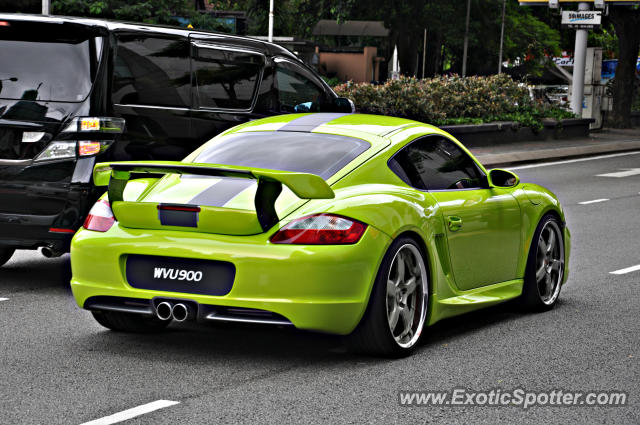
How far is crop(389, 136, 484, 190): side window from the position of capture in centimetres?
671

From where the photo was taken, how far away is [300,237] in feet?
18.8

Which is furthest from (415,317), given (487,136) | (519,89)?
(519,89)

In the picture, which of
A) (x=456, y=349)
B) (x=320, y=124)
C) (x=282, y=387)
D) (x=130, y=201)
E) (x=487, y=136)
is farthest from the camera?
(x=487, y=136)

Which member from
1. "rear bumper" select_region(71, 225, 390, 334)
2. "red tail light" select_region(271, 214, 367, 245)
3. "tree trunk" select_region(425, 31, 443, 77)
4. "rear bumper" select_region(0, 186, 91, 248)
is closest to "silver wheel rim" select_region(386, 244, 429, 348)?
"rear bumper" select_region(71, 225, 390, 334)

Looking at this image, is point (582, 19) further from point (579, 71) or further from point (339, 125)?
point (339, 125)

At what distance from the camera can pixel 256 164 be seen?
668 cm

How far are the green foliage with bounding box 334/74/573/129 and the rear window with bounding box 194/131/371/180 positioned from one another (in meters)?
17.4

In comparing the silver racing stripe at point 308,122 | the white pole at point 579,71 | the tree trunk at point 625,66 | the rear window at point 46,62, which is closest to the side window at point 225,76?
the rear window at point 46,62

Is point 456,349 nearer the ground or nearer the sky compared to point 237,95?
nearer the ground

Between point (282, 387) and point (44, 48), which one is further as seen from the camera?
point (44, 48)

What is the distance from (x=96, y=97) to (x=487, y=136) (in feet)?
61.3

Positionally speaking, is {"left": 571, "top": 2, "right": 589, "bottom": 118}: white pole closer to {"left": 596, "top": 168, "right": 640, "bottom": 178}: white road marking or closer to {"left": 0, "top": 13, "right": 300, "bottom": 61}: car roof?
{"left": 596, "top": 168, "right": 640, "bottom": 178}: white road marking

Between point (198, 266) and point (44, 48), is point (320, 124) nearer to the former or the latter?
point (198, 266)

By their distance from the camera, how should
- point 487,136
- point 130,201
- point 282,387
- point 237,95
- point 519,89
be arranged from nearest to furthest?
point 282,387 → point 130,201 → point 237,95 → point 487,136 → point 519,89
